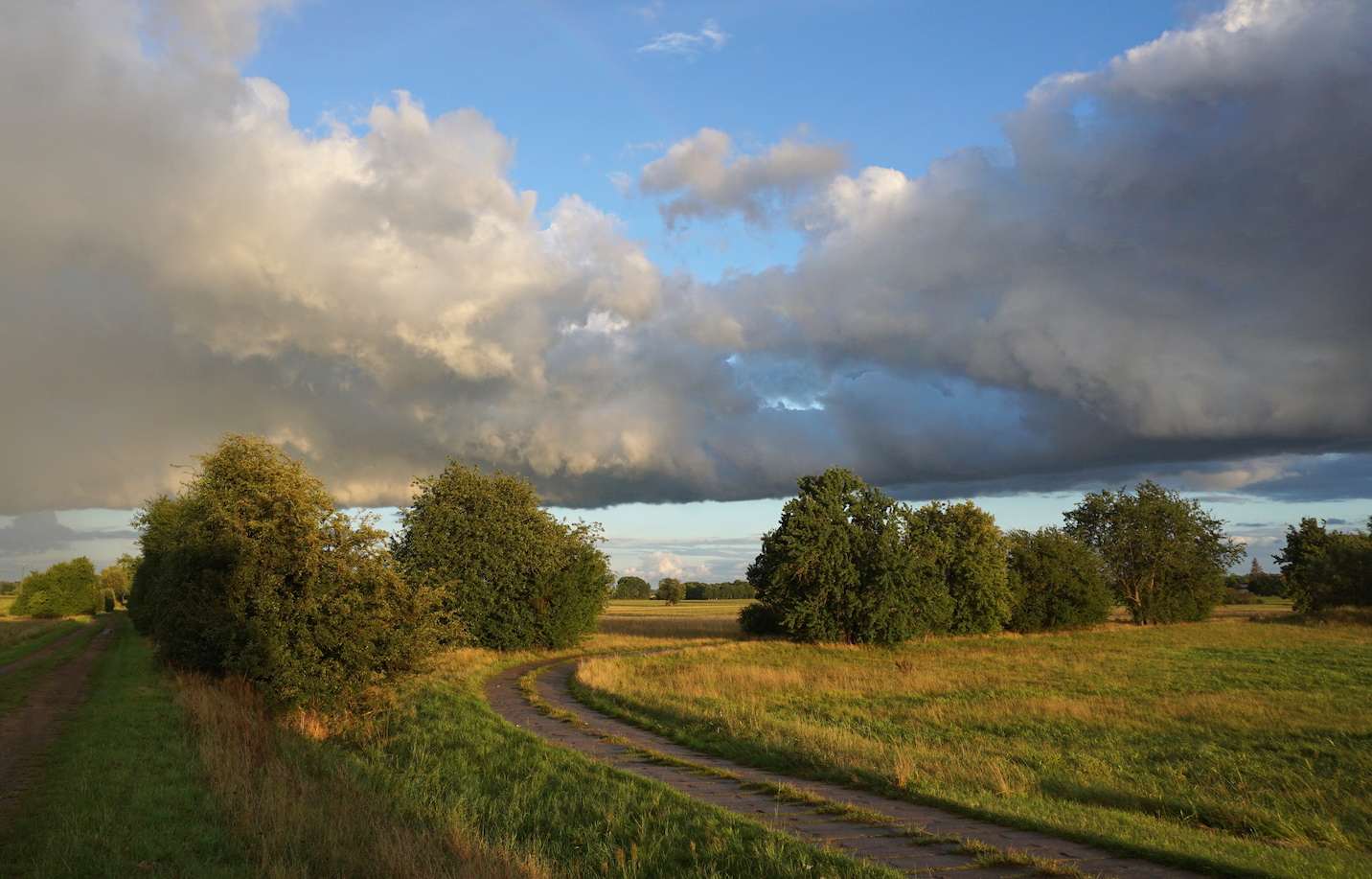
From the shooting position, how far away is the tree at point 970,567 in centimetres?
5394

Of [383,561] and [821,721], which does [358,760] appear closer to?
[383,561]

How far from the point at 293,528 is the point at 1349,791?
22166 mm

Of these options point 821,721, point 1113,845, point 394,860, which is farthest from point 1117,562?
point 394,860

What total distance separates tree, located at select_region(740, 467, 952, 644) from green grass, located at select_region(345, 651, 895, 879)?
3211cm

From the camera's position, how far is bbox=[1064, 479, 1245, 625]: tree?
74.2 metres

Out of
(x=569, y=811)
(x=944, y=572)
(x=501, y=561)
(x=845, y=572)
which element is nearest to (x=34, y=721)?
(x=569, y=811)

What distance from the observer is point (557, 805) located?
1150cm

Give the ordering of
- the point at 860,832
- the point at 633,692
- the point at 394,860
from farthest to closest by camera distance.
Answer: the point at 633,692
the point at 860,832
the point at 394,860

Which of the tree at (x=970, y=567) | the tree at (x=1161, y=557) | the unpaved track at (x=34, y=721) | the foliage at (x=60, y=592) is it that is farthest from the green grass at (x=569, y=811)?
the foliage at (x=60, y=592)

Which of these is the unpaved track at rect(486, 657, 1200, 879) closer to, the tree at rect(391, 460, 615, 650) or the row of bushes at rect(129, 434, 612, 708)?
the row of bushes at rect(129, 434, 612, 708)

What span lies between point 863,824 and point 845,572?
37635 mm

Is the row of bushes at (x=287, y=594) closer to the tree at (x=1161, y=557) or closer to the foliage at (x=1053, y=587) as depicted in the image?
the foliage at (x=1053, y=587)

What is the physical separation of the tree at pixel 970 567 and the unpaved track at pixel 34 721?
44.8 m

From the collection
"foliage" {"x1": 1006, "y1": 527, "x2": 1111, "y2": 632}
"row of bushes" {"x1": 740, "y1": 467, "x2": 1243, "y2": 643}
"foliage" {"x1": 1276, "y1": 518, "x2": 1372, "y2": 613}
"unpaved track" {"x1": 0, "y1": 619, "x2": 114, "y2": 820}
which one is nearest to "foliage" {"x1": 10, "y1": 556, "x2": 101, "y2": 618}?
"unpaved track" {"x1": 0, "y1": 619, "x2": 114, "y2": 820}
